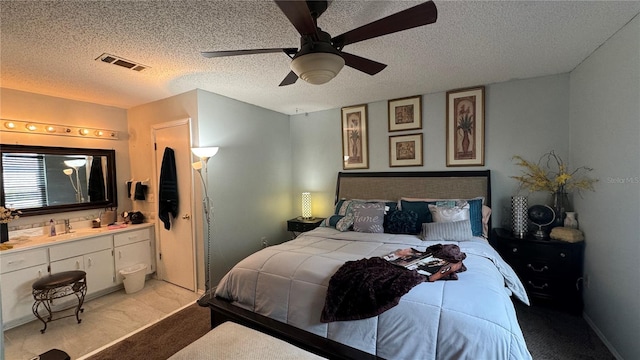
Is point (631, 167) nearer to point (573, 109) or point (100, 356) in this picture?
point (573, 109)

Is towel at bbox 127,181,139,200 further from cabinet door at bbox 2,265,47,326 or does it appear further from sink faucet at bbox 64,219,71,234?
cabinet door at bbox 2,265,47,326

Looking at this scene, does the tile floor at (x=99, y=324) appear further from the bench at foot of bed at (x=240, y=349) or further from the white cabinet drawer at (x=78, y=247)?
the bench at foot of bed at (x=240, y=349)

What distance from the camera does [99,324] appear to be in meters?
2.69

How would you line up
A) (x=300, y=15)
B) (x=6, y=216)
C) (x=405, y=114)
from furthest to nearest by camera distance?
1. (x=405, y=114)
2. (x=6, y=216)
3. (x=300, y=15)

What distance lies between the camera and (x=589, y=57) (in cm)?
247

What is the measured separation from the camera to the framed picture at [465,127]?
3.29 metres

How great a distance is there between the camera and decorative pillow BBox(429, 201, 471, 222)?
111 inches

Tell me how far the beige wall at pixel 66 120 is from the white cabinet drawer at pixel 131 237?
609 mm

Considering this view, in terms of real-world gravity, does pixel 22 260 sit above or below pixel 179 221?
below

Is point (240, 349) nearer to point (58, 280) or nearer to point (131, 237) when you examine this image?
point (58, 280)

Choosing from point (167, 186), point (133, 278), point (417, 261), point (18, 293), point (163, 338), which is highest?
point (167, 186)

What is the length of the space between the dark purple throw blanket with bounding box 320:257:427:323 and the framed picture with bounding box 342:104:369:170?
2.46m

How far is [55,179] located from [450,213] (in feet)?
15.3

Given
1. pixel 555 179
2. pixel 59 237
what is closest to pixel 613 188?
pixel 555 179
